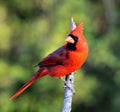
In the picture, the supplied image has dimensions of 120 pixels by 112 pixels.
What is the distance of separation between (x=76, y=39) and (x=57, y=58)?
277 millimetres

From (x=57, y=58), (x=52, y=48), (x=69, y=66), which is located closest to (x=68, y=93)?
(x=69, y=66)

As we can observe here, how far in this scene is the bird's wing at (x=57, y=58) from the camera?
126 inches

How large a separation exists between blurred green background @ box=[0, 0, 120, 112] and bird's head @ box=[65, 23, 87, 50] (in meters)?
3.02

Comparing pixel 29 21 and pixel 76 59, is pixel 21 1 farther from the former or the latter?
pixel 76 59

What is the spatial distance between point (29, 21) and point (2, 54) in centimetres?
49

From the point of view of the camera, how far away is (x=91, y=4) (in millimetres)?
7898

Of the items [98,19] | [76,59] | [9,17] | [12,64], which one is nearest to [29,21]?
[9,17]

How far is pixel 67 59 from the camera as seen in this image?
3.20 m

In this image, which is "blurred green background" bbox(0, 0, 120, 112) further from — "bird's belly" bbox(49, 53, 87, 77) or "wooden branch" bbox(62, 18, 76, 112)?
"wooden branch" bbox(62, 18, 76, 112)

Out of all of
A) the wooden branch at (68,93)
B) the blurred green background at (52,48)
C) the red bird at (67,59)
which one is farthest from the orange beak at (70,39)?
the blurred green background at (52,48)

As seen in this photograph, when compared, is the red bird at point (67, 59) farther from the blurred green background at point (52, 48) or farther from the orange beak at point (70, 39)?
the blurred green background at point (52, 48)

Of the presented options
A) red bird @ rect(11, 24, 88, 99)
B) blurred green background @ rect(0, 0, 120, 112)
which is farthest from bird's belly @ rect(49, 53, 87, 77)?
blurred green background @ rect(0, 0, 120, 112)

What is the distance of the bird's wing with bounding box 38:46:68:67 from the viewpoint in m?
3.20

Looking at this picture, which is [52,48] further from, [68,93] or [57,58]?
[68,93]
